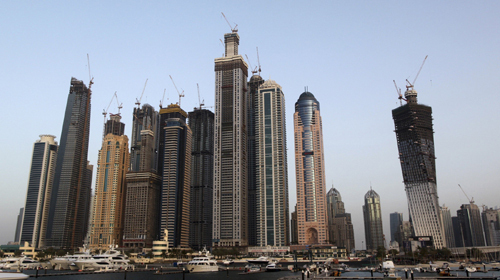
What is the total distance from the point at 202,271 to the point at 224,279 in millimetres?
33232

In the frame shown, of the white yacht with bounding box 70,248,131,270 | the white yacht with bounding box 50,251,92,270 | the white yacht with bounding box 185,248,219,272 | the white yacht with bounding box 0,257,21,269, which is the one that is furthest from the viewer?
the white yacht with bounding box 0,257,21,269

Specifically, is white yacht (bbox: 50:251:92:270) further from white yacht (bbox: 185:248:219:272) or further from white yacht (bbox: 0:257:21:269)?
white yacht (bbox: 185:248:219:272)

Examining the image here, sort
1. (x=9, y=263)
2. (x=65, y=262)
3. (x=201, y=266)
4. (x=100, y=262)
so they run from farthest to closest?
(x=9, y=263)
(x=65, y=262)
(x=100, y=262)
(x=201, y=266)

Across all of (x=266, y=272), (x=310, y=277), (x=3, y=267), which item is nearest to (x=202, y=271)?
(x=266, y=272)

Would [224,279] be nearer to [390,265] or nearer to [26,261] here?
[390,265]

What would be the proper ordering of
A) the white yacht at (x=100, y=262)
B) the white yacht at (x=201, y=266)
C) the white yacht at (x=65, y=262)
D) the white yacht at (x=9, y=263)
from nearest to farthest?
1. the white yacht at (x=201, y=266)
2. the white yacht at (x=100, y=262)
3. the white yacht at (x=65, y=262)
4. the white yacht at (x=9, y=263)

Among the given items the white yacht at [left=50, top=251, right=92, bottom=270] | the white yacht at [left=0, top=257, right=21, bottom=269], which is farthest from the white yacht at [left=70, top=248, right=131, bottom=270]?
the white yacht at [left=0, top=257, right=21, bottom=269]

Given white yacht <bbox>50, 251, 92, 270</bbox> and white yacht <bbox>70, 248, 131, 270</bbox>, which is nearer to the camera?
white yacht <bbox>70, 248, 131, 270</bbox>

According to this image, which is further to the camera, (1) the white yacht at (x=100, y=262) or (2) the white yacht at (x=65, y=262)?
(2) the white yacht at (x=65, y=262)

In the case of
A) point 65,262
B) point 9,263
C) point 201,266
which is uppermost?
point 65,262

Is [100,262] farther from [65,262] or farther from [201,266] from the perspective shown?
[201,266]

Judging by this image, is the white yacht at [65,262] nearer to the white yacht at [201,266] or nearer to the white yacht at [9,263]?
the white yacht at [9,263]

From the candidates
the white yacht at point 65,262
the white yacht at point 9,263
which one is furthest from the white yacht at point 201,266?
the white yacht at point 9,263

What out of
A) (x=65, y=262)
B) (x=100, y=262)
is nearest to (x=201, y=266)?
(x=100, y=262)
